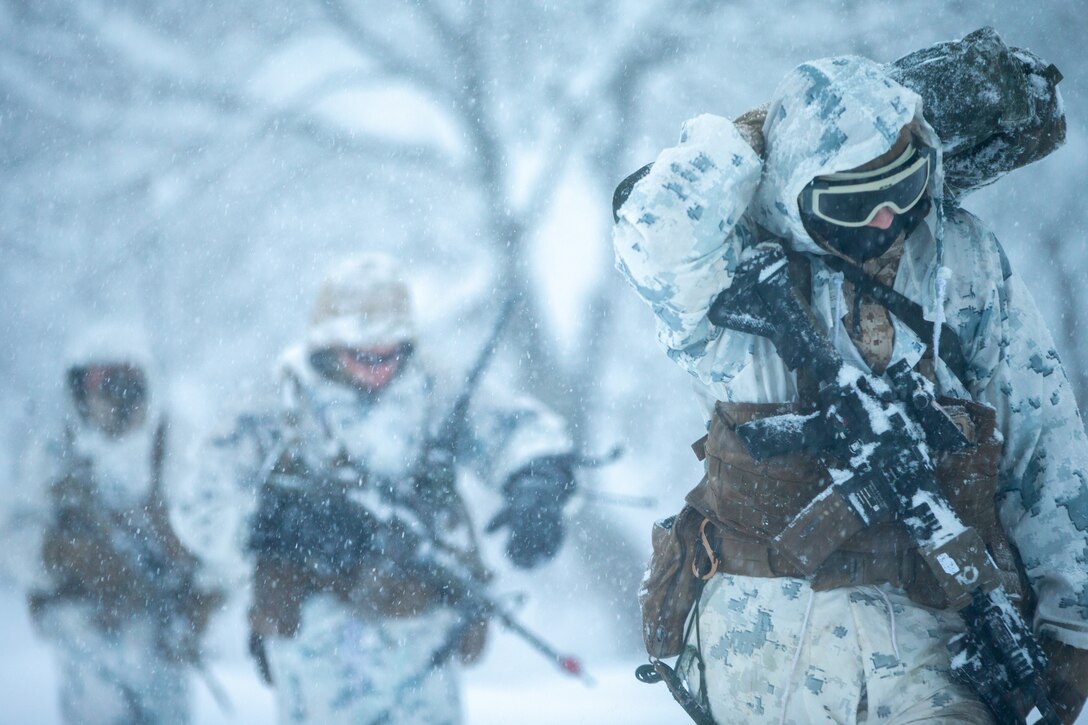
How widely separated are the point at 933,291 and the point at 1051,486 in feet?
1.12

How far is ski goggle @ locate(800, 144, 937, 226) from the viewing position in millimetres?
1382

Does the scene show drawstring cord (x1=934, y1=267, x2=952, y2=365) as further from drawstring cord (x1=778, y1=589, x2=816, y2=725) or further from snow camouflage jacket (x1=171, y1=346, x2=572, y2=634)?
snow camouflage jacket (x1=171, y1=346, x2=572, y2=634)

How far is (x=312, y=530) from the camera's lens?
355 cm

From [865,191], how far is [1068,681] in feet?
2.47

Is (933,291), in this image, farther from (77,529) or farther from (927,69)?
(77,529)

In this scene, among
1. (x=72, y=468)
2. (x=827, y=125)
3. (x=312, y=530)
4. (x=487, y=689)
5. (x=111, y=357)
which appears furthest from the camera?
(x=487, y=689)

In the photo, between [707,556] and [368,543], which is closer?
[707,556]

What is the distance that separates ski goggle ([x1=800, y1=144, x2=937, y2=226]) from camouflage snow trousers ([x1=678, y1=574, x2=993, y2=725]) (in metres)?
0.52

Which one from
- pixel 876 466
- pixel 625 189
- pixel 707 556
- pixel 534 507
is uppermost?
pixel 625 189

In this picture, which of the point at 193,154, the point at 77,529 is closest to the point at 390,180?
the point at 193,154

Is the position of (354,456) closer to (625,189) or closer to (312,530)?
(312,530)

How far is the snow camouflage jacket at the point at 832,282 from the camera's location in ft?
4.44

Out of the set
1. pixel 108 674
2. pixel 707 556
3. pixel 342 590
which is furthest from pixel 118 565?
pixel 707 556

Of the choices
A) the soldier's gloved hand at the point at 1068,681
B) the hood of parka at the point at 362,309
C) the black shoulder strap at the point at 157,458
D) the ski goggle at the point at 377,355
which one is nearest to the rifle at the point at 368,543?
the ski goggle at the point at 377,355
